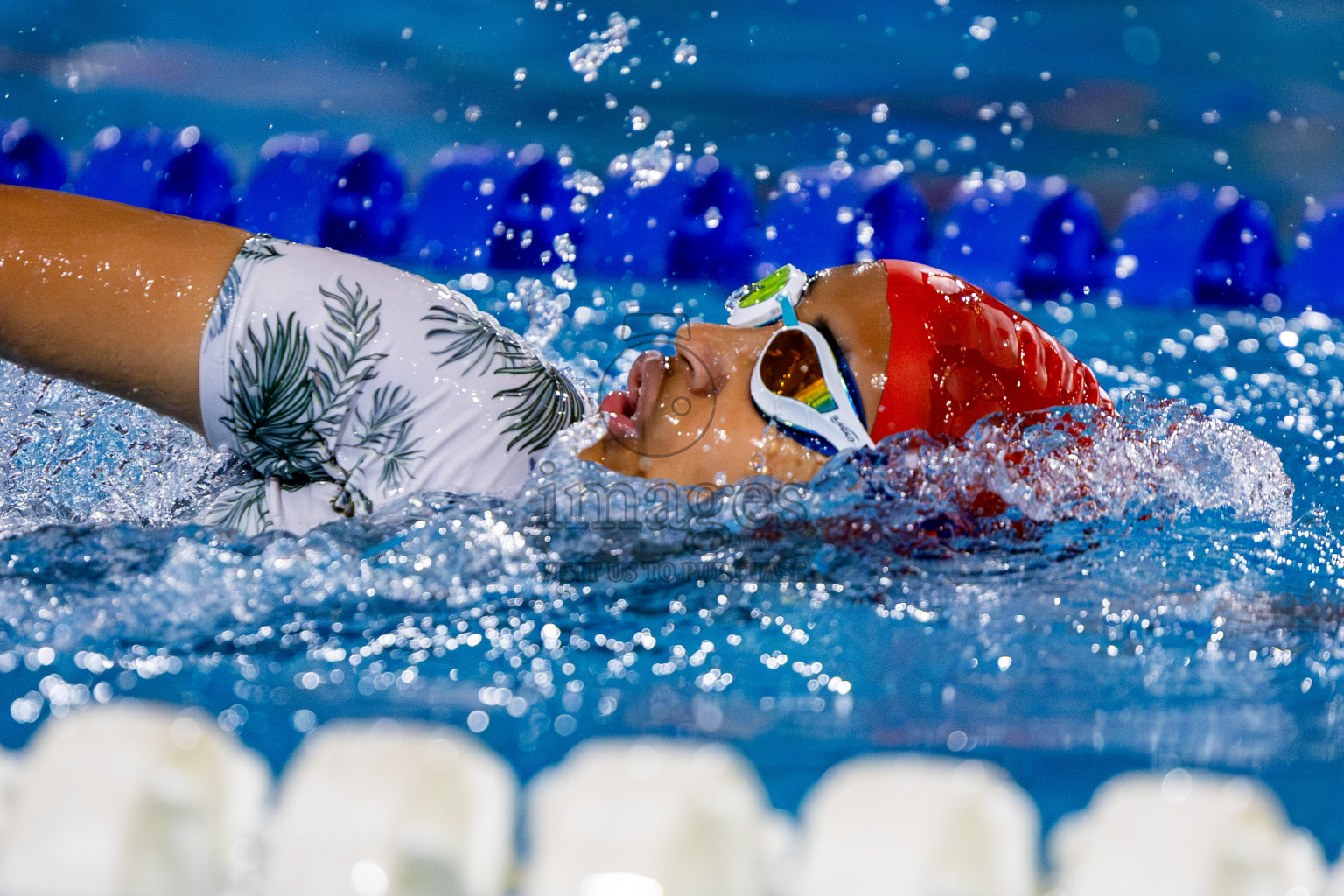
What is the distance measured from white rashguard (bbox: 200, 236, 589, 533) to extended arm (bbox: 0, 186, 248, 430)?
31 millimetres

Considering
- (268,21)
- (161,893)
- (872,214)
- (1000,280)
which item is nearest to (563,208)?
(872,214)

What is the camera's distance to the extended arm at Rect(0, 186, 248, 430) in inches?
56.2

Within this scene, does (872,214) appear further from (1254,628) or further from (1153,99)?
(1254,628)

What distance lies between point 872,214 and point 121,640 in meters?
3.47

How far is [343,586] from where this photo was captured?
1.28 m

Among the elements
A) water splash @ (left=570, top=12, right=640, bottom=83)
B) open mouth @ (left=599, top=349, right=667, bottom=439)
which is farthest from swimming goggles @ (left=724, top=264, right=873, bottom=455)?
water splash @ (left=570, top=12, right=640, bottom=83)

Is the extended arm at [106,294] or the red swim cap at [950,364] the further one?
the red swim cap at [950,364]

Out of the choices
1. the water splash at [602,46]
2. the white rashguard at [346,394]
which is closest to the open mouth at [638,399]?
the white rashguard at [346,394]

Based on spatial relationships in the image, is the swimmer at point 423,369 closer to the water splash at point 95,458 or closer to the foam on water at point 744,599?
the foam on water at point 744,599

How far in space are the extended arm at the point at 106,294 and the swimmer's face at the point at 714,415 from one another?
554mm

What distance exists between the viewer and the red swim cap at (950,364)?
1553 millimetres

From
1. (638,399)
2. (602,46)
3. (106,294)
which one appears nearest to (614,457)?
(638,399)

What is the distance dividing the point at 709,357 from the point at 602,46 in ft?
18.3

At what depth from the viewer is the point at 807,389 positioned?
158 centimetres
